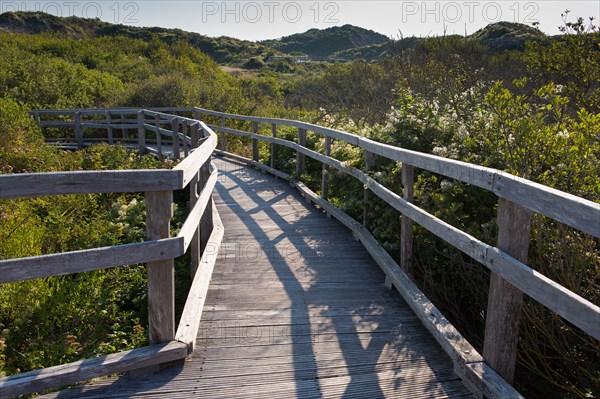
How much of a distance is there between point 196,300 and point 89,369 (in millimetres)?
1192

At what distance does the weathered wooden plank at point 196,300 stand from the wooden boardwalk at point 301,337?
0.12 m

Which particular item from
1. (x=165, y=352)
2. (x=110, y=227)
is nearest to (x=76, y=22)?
(x=110, y=227)

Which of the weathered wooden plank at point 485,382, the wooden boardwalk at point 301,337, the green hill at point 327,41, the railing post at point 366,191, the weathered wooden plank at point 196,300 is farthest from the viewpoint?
the green hill at point 327,41

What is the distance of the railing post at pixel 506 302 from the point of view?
2.51 m

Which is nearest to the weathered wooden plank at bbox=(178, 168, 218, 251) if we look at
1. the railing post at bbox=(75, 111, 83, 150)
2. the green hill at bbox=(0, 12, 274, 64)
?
the railing post at bbox=(75, 111, 83, 150)

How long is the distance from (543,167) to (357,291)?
1951 mm

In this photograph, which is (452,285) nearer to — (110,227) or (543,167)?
(543,167)

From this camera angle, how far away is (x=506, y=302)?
2.66 metres

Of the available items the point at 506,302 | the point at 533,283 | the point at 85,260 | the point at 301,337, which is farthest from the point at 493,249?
the point at 85,260

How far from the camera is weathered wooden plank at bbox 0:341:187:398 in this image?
247 cm

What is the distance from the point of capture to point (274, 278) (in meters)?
4.76

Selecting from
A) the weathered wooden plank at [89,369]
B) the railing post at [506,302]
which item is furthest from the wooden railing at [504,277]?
the weathered wooden plank at [89,369]

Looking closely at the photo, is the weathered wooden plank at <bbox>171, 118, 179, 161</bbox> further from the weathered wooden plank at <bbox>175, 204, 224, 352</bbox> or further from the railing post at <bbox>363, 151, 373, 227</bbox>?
the railing post at <bbox>363, 151, 373, 227</bbox>

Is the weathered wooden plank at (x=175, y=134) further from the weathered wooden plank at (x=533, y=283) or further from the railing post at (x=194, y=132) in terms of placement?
the weathered wooden plank at (x=533, y=283)
